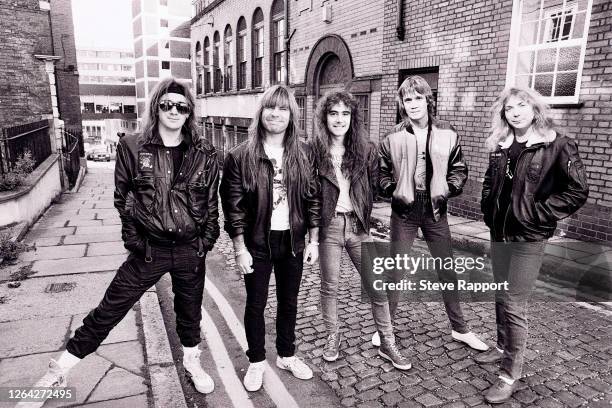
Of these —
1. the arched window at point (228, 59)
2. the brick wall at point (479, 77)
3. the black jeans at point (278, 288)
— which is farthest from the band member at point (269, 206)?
the arched window at point (228, 59)

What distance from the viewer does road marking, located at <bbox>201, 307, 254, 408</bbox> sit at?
3.14 meters

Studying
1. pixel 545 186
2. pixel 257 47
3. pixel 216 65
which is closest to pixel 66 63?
pixel 216 65

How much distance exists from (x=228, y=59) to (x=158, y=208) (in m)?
18.7

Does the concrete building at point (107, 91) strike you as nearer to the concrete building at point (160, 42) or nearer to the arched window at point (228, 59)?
the concrete building at point (160, 42)

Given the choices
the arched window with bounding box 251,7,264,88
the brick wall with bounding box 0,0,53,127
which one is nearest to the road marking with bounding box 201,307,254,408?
the arched window with bounding box 251,7,264,88

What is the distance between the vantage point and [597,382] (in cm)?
323

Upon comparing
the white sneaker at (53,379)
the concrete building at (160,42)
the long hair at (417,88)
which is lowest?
the white sneaker at (53,379)

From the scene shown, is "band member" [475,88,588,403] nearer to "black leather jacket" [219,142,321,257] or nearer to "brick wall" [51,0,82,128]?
"black leather jacket" [219,142,321,257]

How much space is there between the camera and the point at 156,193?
9.35 ft

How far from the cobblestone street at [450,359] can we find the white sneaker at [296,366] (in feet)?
0.43

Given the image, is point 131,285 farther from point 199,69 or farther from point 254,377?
point 199,69

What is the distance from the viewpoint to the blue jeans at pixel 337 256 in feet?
10.9

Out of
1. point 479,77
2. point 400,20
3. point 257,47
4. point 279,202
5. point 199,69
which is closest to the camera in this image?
point 279,202

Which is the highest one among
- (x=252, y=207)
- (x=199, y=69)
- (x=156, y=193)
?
(x=199, y=69)
